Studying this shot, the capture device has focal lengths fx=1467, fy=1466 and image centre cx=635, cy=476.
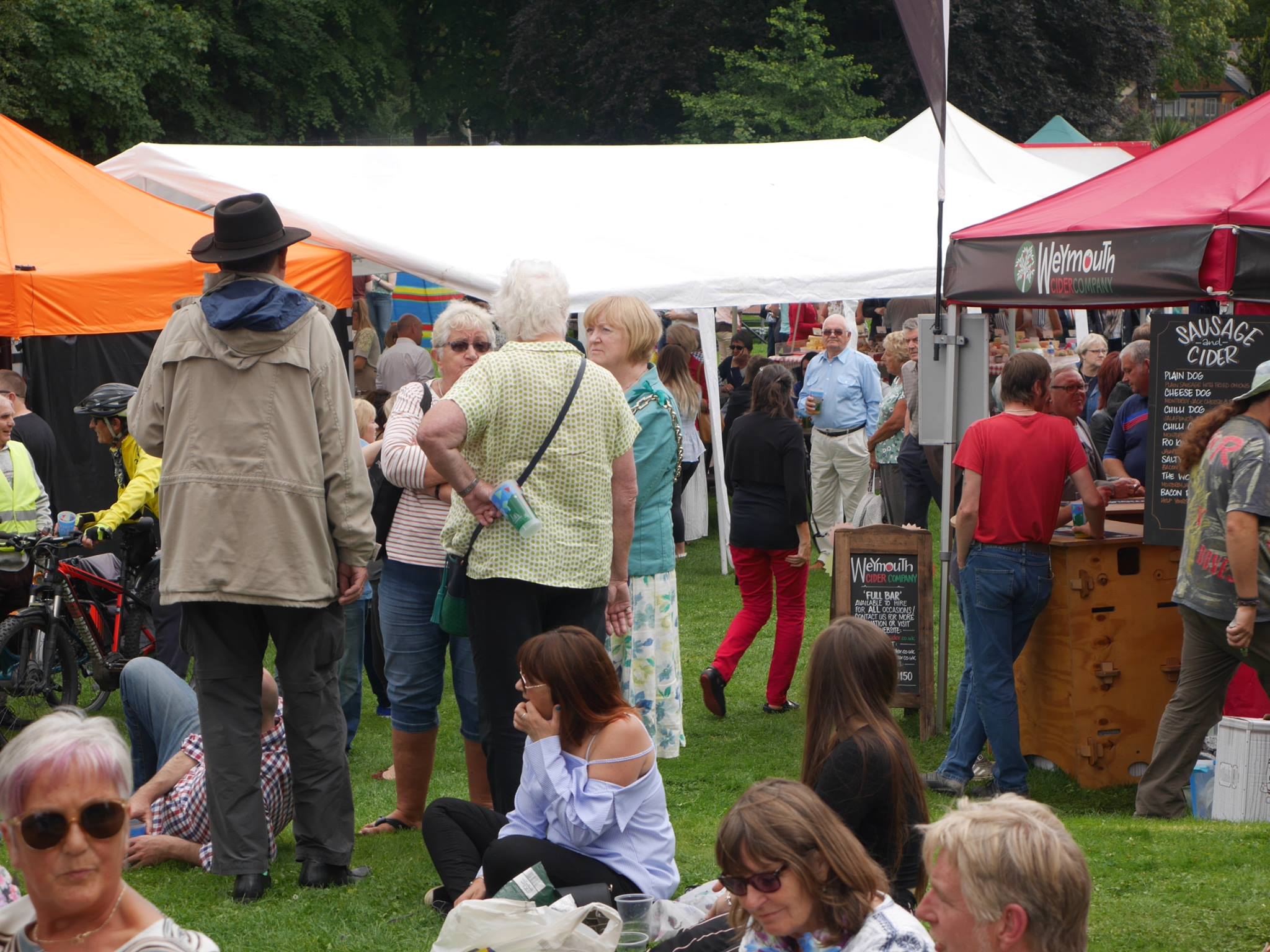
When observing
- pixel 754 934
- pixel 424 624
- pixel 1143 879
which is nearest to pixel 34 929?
pixel 754 934

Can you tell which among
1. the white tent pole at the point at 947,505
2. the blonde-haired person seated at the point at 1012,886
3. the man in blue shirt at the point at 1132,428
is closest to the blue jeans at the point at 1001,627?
the white tent pole at the point at 947,505

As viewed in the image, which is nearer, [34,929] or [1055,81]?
[34,929]

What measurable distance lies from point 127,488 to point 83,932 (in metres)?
5.64

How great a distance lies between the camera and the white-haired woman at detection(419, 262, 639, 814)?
458cm

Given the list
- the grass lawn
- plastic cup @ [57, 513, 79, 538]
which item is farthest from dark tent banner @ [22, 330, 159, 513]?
the grass lawn

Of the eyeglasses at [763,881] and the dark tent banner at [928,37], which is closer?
the eyeglasses at [763,881]

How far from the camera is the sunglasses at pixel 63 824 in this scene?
2389 millimetres

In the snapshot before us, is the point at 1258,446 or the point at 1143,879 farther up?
the point at 1258,446

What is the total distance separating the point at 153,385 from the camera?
4.43 m

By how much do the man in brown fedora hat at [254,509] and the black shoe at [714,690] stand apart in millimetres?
3673

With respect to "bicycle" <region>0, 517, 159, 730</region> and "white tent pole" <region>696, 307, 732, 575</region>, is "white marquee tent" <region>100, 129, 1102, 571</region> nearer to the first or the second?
"white tent pole" <region>696, 307, 732, 575</region>

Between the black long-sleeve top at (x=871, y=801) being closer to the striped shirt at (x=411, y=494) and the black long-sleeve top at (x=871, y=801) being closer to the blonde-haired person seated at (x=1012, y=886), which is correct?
the blonde-haired person seated at (x=1012, y=886)

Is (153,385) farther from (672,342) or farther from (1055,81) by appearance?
(1055,81)

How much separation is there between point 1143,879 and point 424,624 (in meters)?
2.68
